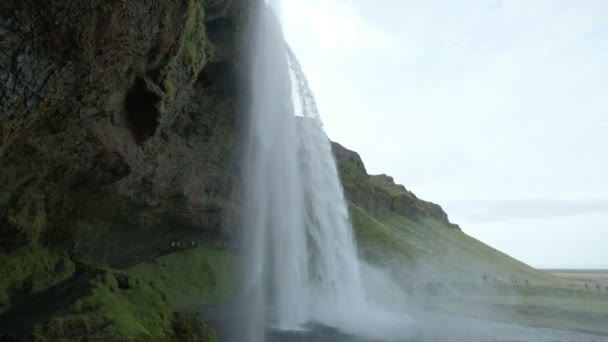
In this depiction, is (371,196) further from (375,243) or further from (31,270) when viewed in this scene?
(31,270)

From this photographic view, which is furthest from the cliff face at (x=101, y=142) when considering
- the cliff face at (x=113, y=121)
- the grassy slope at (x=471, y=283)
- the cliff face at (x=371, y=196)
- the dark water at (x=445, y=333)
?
the cliff face at (x=371, y=196)

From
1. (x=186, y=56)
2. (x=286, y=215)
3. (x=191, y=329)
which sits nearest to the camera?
(x=191, y=329)

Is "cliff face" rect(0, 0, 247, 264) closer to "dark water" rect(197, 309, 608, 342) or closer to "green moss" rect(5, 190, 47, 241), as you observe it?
"green moss" rect(5, 190, 47, 241)

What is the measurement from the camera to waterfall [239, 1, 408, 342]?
32.0 metres

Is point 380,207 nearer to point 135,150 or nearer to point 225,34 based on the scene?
point 225,34

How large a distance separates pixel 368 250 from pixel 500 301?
18.3 m

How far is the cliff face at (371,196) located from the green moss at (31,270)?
62.3 m

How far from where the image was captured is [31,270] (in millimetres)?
20719

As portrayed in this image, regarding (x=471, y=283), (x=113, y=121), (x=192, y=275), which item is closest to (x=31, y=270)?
(x=113, y=121)

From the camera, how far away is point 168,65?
1938 centimetres

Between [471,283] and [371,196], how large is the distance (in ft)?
120

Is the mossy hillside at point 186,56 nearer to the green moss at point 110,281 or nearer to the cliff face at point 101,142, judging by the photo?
the cliff face at point 101,142

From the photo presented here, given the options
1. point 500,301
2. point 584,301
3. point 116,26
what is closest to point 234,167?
point 116,26

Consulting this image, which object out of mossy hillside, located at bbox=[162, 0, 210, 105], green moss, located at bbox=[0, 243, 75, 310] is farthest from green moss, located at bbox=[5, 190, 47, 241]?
mossy hillside, located at bbox=[162, 0, 210, 105]
